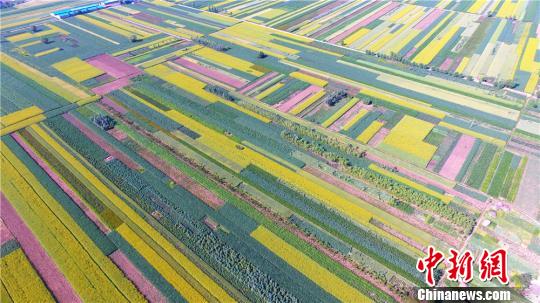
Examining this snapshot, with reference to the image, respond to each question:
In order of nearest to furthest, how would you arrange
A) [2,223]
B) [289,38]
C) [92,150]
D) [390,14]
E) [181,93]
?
1. [2,223]
2. [92,150]
3. [181,93]
4. [289,38]
5. [390,14]

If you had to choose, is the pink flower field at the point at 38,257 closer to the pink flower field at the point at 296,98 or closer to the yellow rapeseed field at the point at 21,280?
the yellow rapeseed field at the point at 21,280

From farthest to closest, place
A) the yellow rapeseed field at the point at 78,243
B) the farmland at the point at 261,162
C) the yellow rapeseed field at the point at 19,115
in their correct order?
the yellow rapeseed field at the point at 19,115 → the farmland at the point at 261,162 → the yellow rapeseed field at the point at 78,243

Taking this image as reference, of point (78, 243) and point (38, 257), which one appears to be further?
point (78, 243)

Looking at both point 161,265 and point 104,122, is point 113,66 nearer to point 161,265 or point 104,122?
point 104,122

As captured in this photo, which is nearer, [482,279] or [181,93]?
[482,279]

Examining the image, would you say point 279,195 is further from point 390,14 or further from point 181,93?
point 390,14

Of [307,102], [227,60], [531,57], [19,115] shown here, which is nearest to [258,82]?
[307,102]

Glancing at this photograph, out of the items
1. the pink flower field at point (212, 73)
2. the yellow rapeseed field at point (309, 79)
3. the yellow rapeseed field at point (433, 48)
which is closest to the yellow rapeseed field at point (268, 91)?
the yellow rapeseed field at point (309, 79)

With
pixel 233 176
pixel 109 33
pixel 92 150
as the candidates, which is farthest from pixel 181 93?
pixel 109 33
